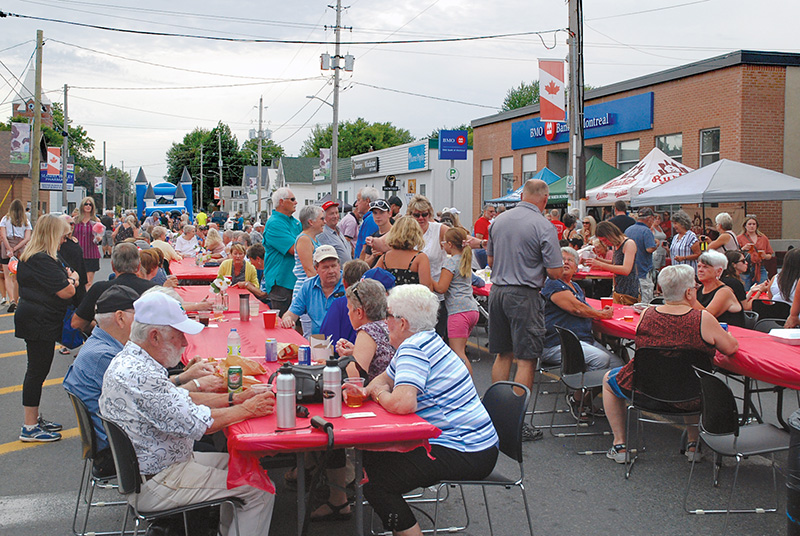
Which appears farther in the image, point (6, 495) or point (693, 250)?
point (693, 250)

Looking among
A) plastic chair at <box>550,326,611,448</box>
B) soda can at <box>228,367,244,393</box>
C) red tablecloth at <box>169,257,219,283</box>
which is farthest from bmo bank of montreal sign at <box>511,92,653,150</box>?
soda can at <box>228,367,244,393</box>

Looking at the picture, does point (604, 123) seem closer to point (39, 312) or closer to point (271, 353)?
point (39, 312)

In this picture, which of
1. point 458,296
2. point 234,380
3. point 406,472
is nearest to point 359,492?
point 406,472

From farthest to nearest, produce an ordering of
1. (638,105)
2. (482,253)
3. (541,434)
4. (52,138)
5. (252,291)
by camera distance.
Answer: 1. (52,138)
2. (638,105)
3. (482,253)
4. (252,291)
5. (541,434)

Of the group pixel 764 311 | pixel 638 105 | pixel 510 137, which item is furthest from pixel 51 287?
pixel 510 137

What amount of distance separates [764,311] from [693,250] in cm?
512

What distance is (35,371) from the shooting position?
6137 mm

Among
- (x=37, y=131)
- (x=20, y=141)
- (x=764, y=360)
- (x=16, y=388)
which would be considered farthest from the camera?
(x=20, y=141)

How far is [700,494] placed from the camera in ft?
16.2

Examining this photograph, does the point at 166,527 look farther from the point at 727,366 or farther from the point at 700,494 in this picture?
the point at 727,366

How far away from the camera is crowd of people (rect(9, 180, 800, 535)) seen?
11.8ft

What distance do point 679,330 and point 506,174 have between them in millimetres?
27418

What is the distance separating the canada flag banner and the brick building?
6.17 m

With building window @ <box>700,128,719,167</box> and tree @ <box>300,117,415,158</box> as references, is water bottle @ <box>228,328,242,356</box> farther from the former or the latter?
tree @ <box>300,117,415,158</box>
